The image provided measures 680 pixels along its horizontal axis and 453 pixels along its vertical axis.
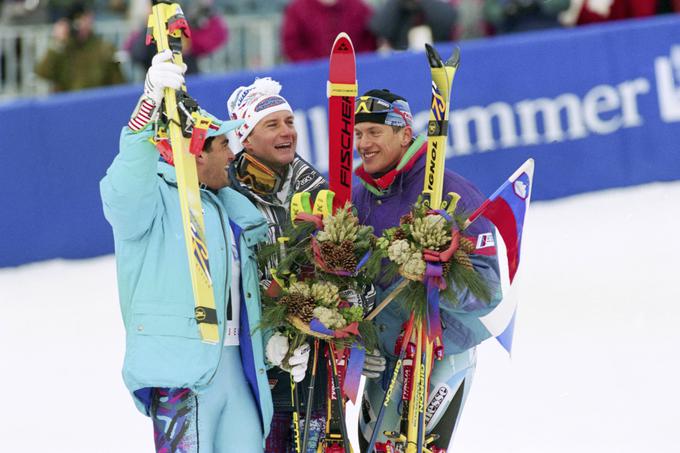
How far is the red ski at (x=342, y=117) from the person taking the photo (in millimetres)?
5723

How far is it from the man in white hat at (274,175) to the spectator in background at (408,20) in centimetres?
675

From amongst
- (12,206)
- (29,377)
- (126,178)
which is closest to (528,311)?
(29,377)

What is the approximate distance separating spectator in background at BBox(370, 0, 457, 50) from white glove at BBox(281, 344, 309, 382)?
7470 mm

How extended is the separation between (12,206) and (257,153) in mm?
5588

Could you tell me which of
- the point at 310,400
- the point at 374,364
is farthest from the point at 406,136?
the point at 310,400

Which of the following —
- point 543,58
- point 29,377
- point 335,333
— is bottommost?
point 29,377

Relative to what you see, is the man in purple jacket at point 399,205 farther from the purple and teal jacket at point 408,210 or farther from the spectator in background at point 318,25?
the spectator in background at point 318,25

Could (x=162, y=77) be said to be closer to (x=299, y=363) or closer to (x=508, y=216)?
(x=299, y=363)

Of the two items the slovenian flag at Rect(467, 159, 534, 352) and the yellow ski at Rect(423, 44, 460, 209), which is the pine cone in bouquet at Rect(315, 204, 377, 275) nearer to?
the yellow ski at Rect(423, 44, 460, 209)

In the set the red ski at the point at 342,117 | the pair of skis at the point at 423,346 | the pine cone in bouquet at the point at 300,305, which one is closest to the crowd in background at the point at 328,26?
the red ski at the point at 342,117

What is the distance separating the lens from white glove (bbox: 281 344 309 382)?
5547 mm

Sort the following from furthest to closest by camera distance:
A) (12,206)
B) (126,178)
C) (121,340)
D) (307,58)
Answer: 1. (307,58)
2. (12,206)
3. (121,340)
4. (126,178)

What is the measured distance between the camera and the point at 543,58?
39.5ft

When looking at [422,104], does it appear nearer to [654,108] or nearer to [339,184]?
[654,108]
